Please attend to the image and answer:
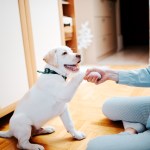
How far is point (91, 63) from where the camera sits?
3.47 meters

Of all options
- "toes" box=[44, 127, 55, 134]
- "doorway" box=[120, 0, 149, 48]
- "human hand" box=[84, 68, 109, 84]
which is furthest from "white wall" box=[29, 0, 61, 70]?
"doorway" box=[120, 0, 149, 48]

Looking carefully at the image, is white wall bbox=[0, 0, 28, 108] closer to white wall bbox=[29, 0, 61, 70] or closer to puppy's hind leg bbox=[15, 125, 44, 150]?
white wall bbox=[29, 0, 61, 70]

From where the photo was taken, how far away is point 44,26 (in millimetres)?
1964

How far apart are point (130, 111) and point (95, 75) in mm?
327

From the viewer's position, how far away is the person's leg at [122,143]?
930 mm

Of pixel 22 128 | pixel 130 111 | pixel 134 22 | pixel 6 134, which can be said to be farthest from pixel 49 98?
pixel 134 22

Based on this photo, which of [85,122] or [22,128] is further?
[85,122]

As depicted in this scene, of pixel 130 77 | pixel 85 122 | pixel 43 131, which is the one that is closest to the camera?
pixel 130 77

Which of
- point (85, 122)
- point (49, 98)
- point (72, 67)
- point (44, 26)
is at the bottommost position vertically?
point (85, 122)

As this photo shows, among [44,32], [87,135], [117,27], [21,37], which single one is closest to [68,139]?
[87,135]

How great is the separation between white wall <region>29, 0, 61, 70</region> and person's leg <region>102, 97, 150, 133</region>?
0.73m

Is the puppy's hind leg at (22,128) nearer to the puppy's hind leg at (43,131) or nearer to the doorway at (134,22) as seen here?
the puppy's hind leg at (43,131)

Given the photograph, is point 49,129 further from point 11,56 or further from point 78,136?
point 11,56

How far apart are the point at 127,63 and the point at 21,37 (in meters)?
1.89
